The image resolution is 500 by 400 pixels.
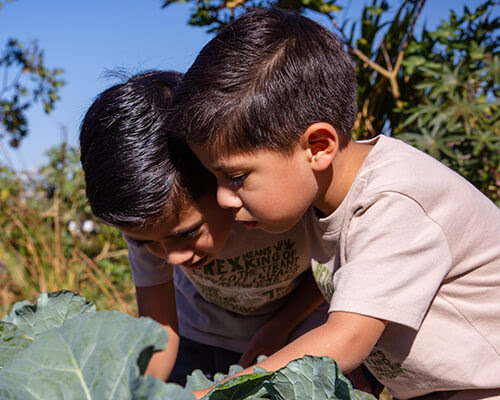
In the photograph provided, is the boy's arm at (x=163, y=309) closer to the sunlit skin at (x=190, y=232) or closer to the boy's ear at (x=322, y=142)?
the sunlit skin at (x=190, y=232)

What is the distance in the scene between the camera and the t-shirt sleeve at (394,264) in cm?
115

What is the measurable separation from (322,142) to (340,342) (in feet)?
1.85

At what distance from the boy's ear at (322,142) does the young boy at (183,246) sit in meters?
0.34

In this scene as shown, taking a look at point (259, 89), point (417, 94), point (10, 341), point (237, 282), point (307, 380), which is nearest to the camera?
point (307, 380)

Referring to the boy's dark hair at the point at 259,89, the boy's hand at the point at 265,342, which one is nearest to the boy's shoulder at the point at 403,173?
the boy's dark hair at the point at 259,89

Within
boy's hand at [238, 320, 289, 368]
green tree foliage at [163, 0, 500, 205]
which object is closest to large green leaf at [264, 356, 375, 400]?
boy's hand at [238, 320, 289, 368]

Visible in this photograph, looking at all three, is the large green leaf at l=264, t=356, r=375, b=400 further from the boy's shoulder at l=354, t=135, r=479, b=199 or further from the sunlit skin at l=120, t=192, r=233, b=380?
the sunlit skin at l=120, t=192, r=233, b=380

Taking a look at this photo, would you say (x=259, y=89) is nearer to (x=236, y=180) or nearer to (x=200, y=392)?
(x=236, y=180)

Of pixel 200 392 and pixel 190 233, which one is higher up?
pixel 190 233

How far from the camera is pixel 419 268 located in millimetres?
1172

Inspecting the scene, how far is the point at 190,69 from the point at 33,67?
205 inches

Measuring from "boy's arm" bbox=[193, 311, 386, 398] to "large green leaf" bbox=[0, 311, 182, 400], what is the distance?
0.52 metres

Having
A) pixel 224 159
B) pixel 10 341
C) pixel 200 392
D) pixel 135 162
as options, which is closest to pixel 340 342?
pixel 200 392

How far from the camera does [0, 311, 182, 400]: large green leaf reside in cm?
63
